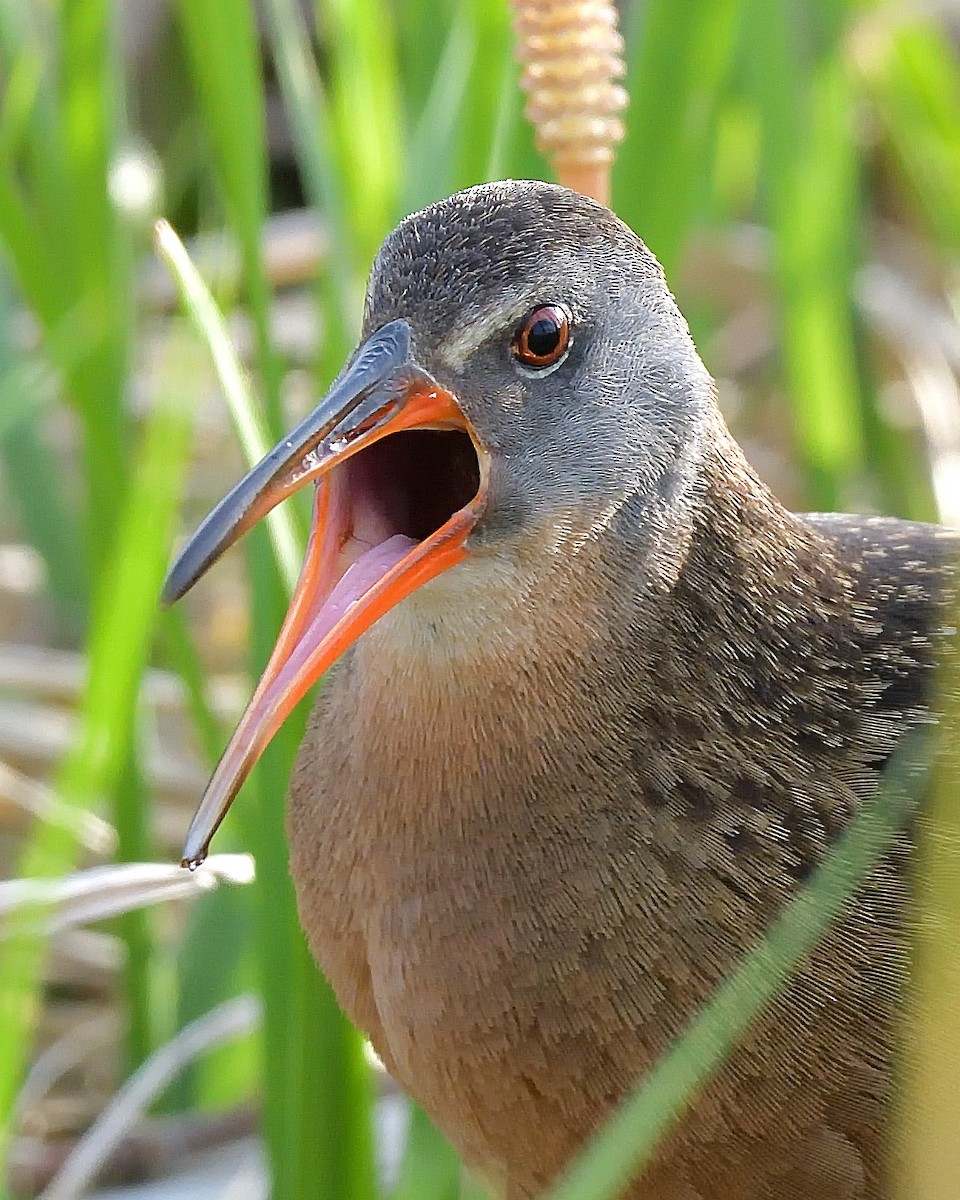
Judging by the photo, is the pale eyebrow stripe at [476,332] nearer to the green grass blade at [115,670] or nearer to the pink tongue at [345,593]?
the pink tongue at [345,593]

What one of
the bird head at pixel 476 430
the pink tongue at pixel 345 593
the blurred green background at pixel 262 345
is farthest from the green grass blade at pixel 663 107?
the pink tongue at pixel 345 593

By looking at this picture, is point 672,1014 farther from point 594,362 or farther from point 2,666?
point 2,666

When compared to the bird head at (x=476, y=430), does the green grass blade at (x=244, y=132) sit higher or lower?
higher

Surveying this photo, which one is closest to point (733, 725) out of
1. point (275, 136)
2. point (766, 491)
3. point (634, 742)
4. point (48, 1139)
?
point (634, 742)

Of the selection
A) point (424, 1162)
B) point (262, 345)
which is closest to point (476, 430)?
point (262, 345)

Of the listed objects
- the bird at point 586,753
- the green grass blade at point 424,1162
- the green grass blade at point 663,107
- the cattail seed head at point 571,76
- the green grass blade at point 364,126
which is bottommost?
the green grass blade at point 424,1162

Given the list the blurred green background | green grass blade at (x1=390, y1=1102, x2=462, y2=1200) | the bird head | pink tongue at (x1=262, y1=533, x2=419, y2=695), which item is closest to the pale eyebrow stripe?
the bird head

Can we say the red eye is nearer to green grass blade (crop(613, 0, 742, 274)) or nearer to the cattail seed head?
the cattail seed head
